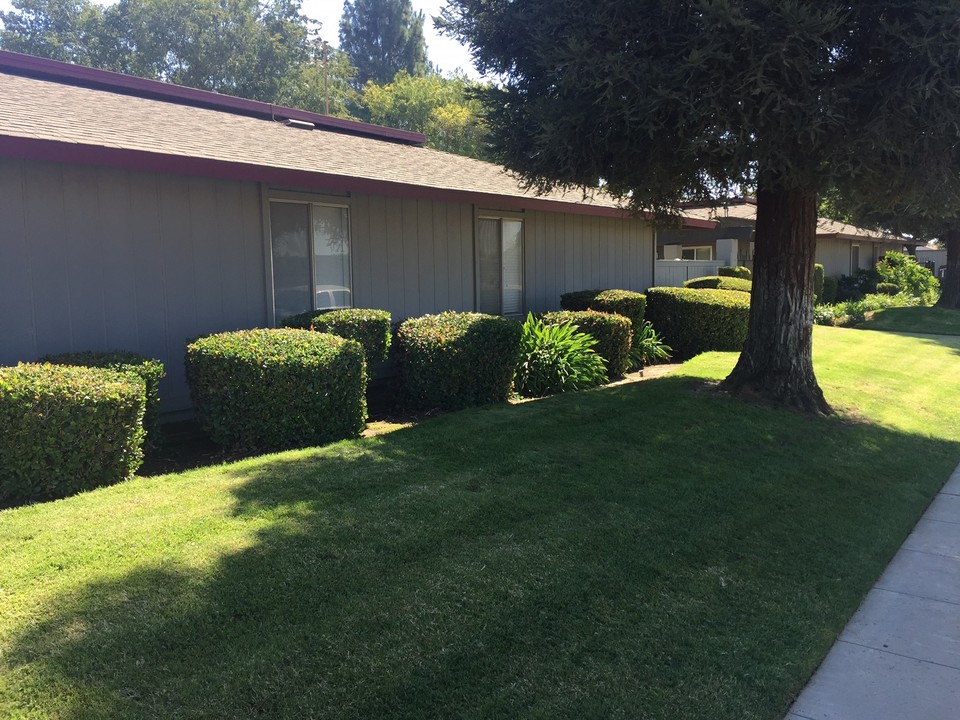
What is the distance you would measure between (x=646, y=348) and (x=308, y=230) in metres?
6.19

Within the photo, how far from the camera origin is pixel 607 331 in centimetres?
1109

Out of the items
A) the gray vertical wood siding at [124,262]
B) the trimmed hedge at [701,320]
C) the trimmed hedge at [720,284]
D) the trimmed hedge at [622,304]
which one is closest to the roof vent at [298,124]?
the gray vertical wood siding at [124,262]

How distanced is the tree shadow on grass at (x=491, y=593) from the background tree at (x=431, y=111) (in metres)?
32.1

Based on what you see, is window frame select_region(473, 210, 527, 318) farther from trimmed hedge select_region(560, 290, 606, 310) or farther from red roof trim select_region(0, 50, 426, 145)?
red roof trim select_region(0, 50, 426, 145)

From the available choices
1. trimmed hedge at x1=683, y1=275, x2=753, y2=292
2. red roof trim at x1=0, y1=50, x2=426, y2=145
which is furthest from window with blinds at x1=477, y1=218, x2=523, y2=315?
trimmed hedge at x1=683, y1=275, x2=753, y2=292

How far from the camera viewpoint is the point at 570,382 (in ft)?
32.4

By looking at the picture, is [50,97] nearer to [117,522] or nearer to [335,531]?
[117,522]

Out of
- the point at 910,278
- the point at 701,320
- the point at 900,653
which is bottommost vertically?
the point at 900,653

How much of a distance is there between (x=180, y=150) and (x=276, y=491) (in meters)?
4.31

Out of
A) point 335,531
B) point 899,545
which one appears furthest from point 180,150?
point 899,545

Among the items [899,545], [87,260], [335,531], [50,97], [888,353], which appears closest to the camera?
[335,531]

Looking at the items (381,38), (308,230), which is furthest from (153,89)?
(381,38)

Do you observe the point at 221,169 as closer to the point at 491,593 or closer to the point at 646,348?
the point at 491,593

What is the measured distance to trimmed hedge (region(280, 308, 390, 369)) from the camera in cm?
862
